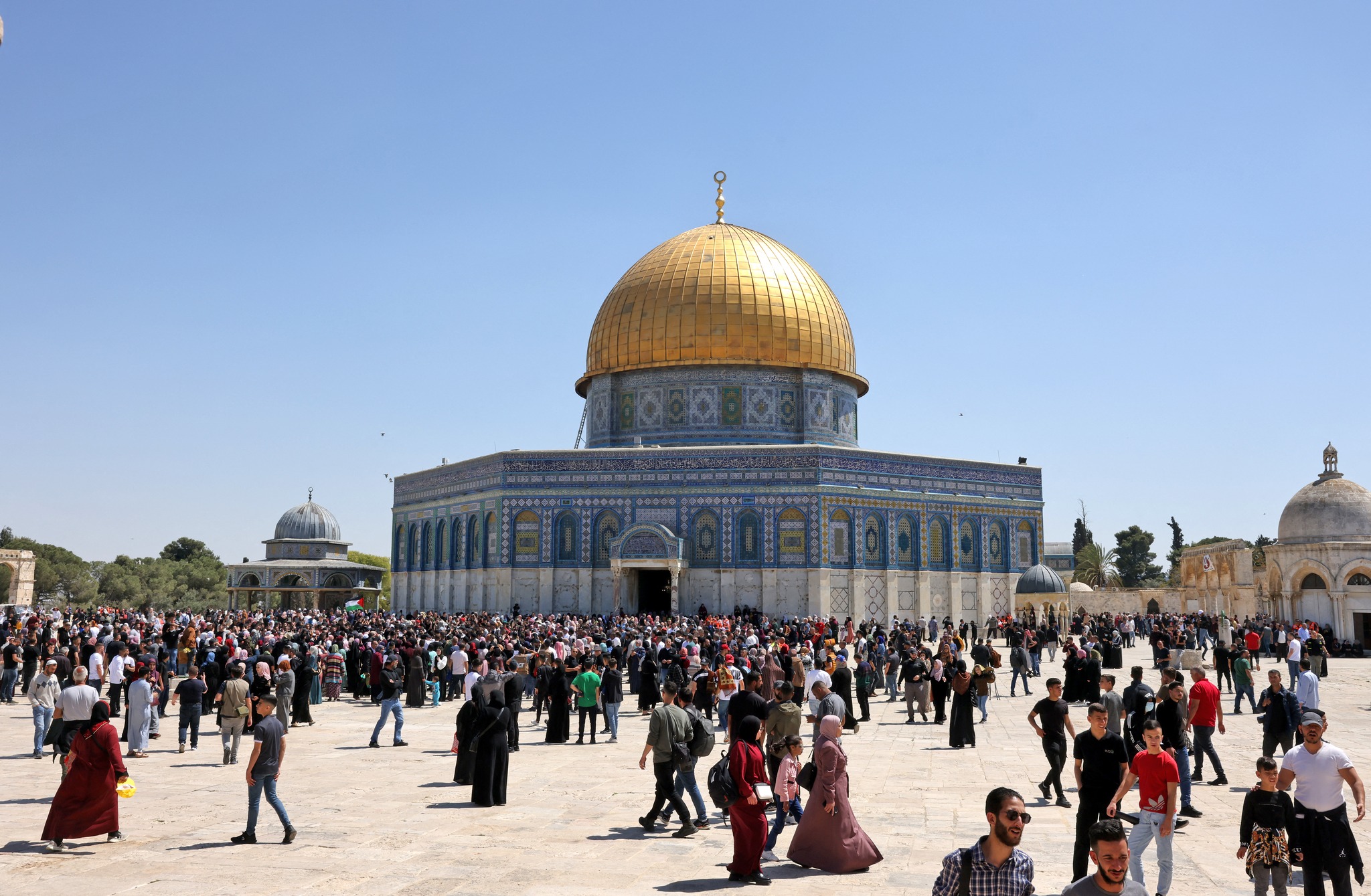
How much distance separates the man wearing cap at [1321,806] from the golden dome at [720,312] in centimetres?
3662

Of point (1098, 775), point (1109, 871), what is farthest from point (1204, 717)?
point (1109, 871)

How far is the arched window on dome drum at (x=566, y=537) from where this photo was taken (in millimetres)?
40938

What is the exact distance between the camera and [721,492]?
1580 inches

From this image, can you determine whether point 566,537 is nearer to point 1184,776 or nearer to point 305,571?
point 305,571

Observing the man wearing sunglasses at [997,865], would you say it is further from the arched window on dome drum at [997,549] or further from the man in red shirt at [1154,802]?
the arched window on dome drum at [997,549]

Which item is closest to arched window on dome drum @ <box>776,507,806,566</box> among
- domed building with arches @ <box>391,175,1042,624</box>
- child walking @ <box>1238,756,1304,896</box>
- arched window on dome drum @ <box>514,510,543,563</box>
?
domed building with arches @ <box>391,175,1042,624</box>

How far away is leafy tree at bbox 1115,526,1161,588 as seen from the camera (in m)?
81.2

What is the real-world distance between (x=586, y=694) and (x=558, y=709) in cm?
45

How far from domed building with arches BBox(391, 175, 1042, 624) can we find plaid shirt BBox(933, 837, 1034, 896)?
34158 mm

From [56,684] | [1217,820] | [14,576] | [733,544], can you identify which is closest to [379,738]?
[56,684]

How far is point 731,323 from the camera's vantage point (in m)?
44.1

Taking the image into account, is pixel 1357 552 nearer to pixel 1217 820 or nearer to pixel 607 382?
pixel 607 382

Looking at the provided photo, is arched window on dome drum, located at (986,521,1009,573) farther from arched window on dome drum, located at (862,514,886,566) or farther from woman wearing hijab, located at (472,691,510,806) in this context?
woman wearing hijab, located at (472,691,510,806)

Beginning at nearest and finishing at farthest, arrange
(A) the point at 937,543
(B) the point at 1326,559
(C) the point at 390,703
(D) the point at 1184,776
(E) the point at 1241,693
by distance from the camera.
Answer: (D) the point at 1184,776
(C) the point at 390,703
(E) the point at 1241,693
(B) the point at 1326,559
(A) the point at 937,543
